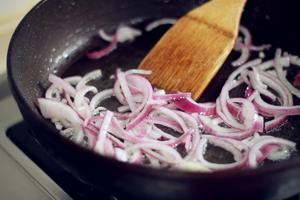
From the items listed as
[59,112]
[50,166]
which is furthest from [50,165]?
[59,112]

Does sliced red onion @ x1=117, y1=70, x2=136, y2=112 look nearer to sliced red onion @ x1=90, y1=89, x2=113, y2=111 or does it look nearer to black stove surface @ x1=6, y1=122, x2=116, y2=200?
sliced red onion @ x1=90, y1=89, x2=113, y2=111

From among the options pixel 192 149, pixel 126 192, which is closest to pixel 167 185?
pixel 126 192

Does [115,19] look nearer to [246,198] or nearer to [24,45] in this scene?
[24,45]

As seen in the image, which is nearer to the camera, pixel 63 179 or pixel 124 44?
pixel 63 179

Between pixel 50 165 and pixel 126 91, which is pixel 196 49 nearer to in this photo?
pixel 126 91

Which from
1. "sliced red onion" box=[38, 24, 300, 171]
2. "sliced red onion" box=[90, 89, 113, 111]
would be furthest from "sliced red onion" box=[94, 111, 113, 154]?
"sliced red onion" box=[90, 89, 113, 111]
